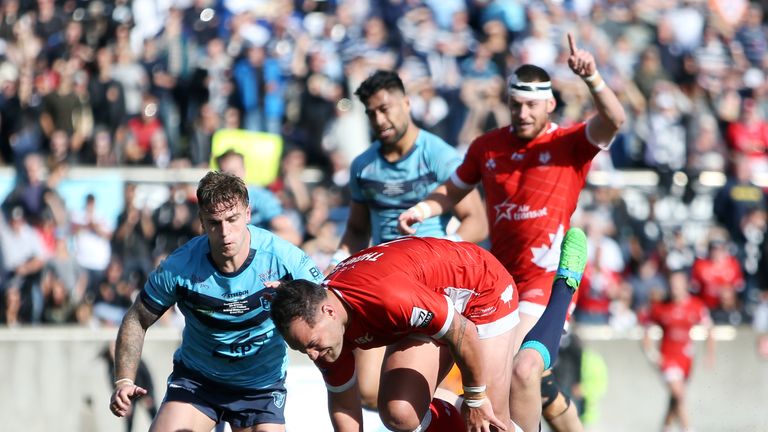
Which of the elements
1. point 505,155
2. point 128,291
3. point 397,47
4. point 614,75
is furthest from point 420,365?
point 614,75

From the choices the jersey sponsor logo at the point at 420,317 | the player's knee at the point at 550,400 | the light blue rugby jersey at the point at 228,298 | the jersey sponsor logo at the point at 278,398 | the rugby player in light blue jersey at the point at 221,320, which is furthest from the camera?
the player's knee at the point at 550,400

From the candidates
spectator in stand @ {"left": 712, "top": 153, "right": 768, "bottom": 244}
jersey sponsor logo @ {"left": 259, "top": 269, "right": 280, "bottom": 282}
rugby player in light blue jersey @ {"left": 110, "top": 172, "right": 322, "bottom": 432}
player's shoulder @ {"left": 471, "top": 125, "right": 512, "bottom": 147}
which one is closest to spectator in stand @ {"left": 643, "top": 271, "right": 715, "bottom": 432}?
spectator in stand @ {"left": 712, "top": 153, "right": 768, "bottom": 244}

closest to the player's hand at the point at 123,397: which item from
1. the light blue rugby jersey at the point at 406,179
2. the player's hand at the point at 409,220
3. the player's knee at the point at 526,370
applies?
the player's hand at the point at 409,220

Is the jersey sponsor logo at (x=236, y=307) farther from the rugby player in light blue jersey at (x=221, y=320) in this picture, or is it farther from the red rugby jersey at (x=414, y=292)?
the red rugby jersey at (x=414, y=292)

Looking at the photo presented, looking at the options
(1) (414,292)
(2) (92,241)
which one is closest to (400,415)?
(1) (414,292)

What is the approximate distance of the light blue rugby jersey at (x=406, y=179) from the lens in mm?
9320

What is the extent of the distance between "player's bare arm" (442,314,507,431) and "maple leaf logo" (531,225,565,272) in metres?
1.66

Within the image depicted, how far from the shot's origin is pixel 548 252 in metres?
8.66

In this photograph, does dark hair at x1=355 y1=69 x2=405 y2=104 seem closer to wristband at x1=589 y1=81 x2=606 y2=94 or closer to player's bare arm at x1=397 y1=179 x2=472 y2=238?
player's bare arm at x1=397 y1=179 x2=472 y2=238

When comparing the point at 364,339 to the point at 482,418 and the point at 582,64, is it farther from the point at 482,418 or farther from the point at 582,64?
the point at 582,64

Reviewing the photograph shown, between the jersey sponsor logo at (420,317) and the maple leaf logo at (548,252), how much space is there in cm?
199

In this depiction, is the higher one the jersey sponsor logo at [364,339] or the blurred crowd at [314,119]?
the jersey sponsor logo at [364,339]

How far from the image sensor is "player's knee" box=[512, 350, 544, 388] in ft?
26.6

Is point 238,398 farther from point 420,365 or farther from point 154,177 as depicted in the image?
point 154,177
